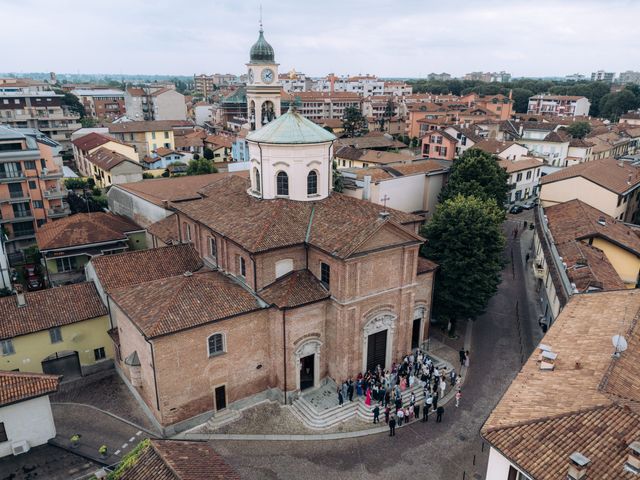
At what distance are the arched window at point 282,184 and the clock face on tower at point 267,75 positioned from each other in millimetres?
13770

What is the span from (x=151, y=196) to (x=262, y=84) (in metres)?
14.5

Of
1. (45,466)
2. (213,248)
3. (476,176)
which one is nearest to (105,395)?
(45,466)

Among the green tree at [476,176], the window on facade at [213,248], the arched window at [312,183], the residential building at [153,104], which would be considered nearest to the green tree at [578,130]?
the green tree at [476,176]

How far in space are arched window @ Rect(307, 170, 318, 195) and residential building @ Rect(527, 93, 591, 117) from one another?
444 feet

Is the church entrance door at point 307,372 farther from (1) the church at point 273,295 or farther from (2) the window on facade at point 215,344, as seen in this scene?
(2) the window on facade at point 215,344

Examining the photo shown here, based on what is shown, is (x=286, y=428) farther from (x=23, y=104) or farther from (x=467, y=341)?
(x=23, y=104)

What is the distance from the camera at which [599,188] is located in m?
47.5

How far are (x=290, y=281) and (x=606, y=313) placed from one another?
53.1 feet

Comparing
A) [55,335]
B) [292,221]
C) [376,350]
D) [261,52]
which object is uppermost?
[261,52]

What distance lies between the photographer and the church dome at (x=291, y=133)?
94.9 feet

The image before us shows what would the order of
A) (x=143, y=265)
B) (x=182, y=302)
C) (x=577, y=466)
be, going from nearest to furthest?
(x=577, y=466)
(x=182, y=302)
(x=143, y=265)

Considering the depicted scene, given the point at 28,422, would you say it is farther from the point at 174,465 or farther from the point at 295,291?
the point at 295,291

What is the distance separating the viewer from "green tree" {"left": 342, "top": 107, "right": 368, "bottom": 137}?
10956 cm

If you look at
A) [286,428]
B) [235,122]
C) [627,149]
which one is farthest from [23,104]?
[627,149]
